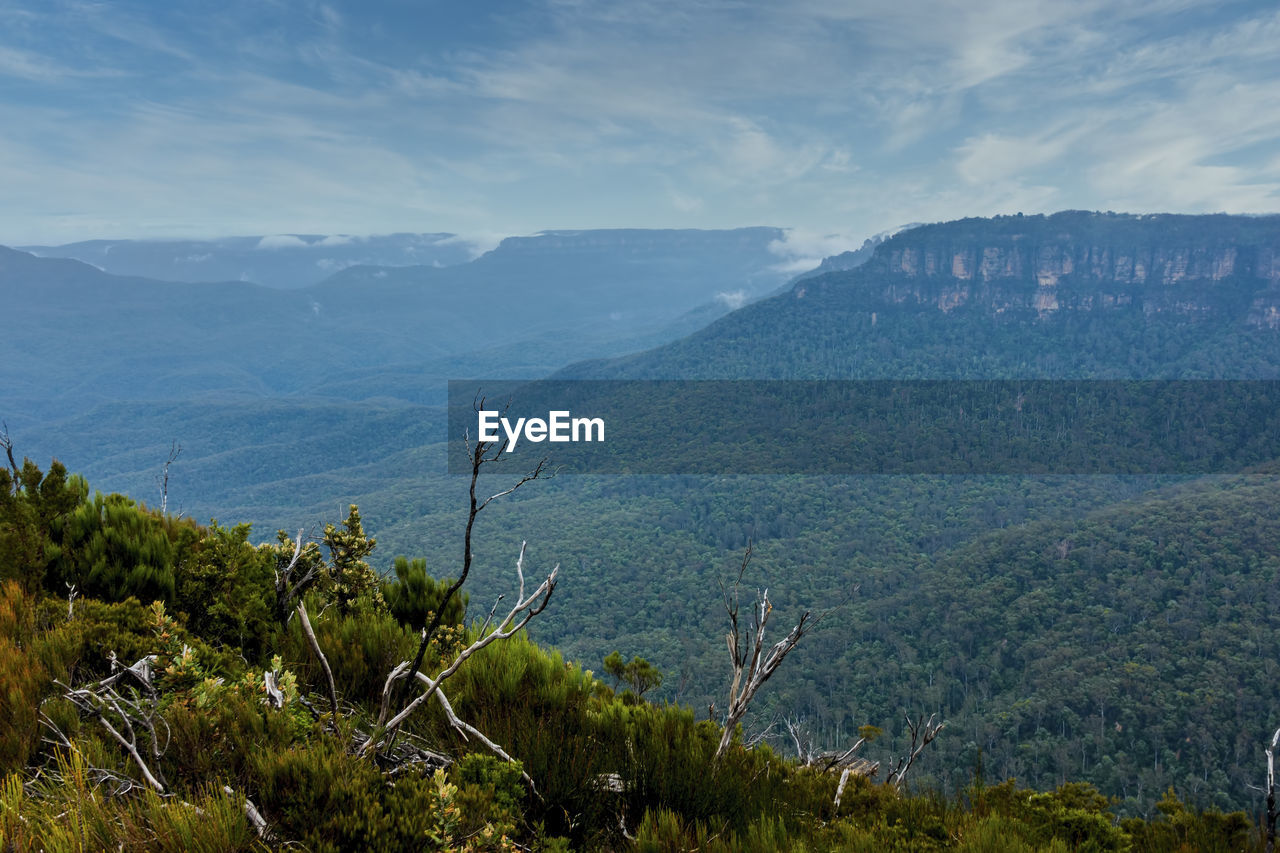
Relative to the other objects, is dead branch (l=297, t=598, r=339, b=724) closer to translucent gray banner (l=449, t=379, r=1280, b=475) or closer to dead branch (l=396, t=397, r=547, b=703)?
dead branch (l=396, t=397, r=547, b=703)

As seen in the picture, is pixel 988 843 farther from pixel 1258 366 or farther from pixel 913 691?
pixel 1258 366

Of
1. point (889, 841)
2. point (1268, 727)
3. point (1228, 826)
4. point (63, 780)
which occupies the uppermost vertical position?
point (63, 780)

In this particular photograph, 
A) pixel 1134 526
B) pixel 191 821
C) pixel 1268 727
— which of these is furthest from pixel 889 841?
pixel 1134 526

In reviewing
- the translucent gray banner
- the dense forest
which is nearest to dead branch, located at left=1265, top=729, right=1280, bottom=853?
the dense forest

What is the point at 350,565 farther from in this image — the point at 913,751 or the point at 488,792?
the point at 913,751

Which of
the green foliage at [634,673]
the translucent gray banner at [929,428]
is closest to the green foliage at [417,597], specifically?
the green foliage at [634,673]

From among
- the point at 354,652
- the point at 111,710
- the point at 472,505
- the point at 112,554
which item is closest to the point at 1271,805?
the point at 472,505
